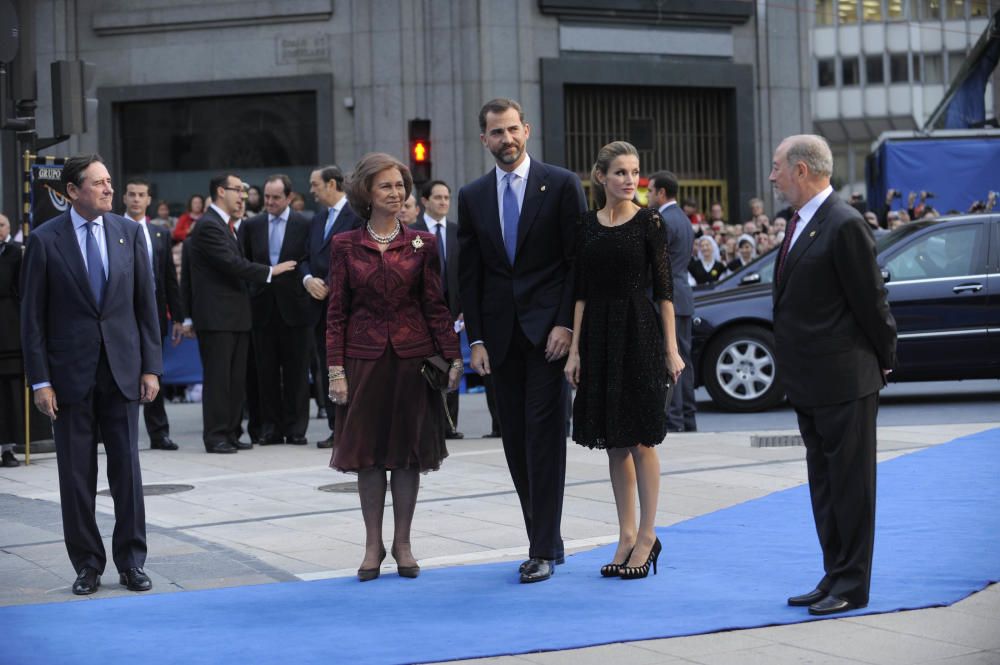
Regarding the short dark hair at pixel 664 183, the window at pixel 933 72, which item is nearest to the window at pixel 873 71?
the window at pixel 933 72

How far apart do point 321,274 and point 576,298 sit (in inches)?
225

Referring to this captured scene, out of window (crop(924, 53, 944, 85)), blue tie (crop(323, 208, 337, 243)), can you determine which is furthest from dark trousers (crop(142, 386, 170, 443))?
window (crop(924, 53, 944, 85))

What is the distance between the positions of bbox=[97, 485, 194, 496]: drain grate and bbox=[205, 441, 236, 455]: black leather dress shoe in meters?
2.03

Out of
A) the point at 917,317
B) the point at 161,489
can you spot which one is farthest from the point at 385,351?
the point at 917,317

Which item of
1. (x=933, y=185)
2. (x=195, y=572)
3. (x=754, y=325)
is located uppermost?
(x=933, y=185)

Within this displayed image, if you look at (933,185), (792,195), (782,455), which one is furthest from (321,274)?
(933,185)

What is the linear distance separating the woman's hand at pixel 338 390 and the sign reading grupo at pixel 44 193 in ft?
20.7

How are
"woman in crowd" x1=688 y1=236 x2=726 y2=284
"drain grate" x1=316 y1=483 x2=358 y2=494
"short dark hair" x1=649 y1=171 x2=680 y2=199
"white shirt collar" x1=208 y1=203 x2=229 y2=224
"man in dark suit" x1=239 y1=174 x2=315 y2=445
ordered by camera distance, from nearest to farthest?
"drain grate" x1=316 y1=483 x2=358 y2=494 < "short dark hair" x1=649 y1=171 x2=680 y2=199 < "white shirt collar" x1=208 y1=203 x2=229 y2=224 < "man in dark suit" x1=239 y1=174 x2=315 y2=445 < "woman in crowd" x1=688 y1=236 x2=726 y2=284

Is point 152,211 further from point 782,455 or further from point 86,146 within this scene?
point 782,455

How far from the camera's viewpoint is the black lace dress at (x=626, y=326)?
703cm

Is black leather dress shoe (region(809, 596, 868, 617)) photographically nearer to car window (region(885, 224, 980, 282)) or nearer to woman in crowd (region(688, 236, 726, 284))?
car window (region(885, 224, 980, 282))

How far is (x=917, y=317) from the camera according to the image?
14516 millimetres

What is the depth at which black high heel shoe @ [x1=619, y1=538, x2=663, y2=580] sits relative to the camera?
701 centimetres

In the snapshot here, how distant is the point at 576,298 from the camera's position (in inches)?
282
